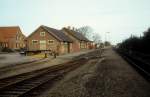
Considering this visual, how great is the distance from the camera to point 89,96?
9305 millimetres

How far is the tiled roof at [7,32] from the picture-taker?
2822 inches

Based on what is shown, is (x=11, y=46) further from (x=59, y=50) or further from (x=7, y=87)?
(x=7, y=87)

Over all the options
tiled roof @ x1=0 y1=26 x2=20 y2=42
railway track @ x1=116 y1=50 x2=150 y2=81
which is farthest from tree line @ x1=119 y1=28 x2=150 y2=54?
tiled roof @ x1=0 y1=26 x2=20 y2=42

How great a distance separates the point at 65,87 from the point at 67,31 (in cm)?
6348

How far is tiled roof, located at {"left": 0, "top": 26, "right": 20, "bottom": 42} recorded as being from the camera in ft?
235

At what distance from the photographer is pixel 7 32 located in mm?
73375

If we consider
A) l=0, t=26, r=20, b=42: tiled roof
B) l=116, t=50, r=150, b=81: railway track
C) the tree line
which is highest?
l=0, t=26, r=20, b=42: tiled roof

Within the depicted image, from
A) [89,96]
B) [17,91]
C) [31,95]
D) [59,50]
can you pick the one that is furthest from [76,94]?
[59,50]

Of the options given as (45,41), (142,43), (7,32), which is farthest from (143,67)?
(7,32)

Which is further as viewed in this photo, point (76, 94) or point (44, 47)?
point (44, 47)

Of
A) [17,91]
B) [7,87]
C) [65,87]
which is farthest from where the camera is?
[65,87]

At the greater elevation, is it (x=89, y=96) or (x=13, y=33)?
(x=13, y=33)

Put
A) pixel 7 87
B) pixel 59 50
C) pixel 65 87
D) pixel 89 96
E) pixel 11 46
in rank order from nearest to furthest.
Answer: pixel 89 96, pixel 7 87, pixel 65 87, pixel 59 50, pixel 11 46

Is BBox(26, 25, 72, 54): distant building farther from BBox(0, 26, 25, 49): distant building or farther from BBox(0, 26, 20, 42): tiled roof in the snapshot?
BBox(0, 26, 20, 42): tiled roof
